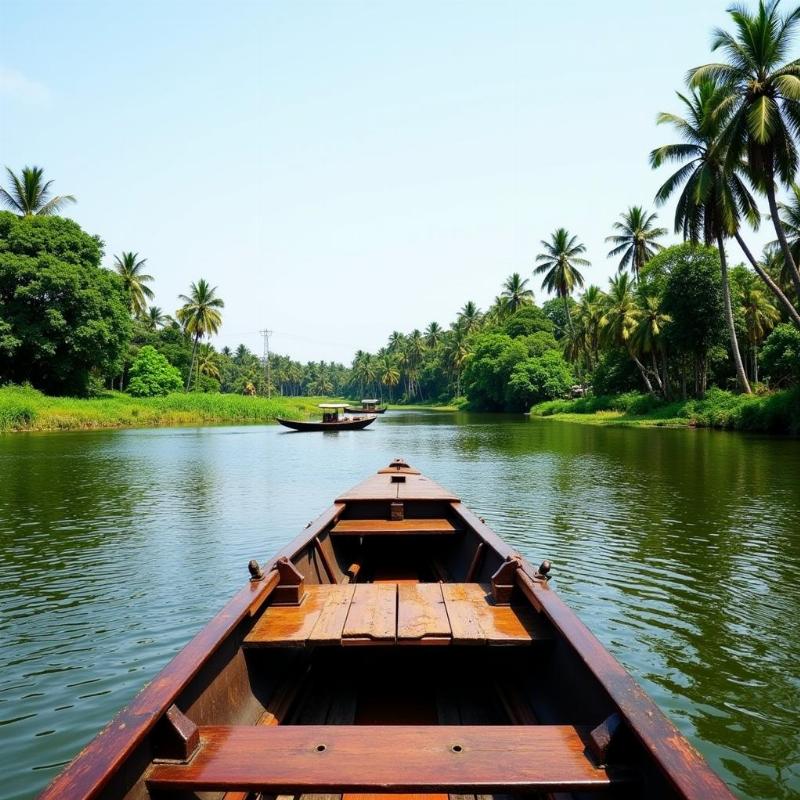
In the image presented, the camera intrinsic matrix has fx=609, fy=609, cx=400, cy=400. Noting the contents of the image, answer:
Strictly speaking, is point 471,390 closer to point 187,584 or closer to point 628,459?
point 628,459

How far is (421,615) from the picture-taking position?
12.6 ft

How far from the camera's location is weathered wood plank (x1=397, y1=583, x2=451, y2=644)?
3.48 metres

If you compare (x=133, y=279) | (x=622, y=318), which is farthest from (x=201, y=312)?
(x=622, y=318)

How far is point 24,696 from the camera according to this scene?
4.89 m

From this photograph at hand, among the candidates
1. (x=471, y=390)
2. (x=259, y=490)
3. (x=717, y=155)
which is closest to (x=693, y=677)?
(x=259, y=490)

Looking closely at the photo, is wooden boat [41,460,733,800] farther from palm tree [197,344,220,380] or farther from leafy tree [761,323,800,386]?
palm tree [197,344,220,380]

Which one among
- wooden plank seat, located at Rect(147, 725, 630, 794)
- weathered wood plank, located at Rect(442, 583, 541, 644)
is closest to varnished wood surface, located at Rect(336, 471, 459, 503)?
weathered wood plank, located at Rect(442, 583, 541, 644)

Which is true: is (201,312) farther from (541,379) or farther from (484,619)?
(484,619)

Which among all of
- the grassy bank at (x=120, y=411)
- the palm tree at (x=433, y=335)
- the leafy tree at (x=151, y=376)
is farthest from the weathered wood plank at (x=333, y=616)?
the palm tree at (x=433, y=335)

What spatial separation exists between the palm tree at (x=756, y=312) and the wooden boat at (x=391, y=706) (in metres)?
44.7

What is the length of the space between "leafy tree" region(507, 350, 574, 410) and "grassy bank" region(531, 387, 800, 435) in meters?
5.10

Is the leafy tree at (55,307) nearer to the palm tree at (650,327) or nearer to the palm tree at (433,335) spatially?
the palm tree at (650,327)

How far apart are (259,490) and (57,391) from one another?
32.9m

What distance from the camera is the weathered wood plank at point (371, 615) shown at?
3502 millimetres
